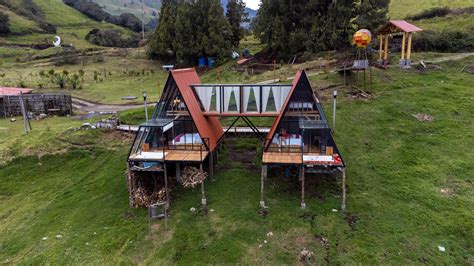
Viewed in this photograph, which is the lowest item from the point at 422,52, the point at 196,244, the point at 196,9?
the point at 196,244

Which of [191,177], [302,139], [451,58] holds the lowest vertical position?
[191,177]

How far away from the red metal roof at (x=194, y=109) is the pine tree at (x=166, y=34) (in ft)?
109

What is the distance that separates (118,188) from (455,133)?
70.0ft

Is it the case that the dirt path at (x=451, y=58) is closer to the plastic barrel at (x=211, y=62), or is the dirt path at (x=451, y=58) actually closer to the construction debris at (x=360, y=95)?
the construction debris at (x=360, y=95)

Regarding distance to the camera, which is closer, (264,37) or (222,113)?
(222,113)

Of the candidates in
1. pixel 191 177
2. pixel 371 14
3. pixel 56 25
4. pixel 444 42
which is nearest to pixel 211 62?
pixel 371 14

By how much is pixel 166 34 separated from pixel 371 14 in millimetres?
29657

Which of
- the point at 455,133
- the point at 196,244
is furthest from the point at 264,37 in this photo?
the point at 196,244

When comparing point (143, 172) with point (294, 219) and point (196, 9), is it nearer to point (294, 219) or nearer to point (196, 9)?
point (294, 219)

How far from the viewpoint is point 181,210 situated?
57.6ft

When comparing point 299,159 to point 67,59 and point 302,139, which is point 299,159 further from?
point 67,59

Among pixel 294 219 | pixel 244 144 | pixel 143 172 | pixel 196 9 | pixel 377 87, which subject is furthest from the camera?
pixel 196 9

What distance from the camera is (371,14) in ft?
124

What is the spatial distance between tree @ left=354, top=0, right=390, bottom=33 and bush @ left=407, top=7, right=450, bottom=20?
1656 centimetres
